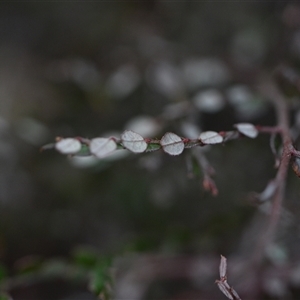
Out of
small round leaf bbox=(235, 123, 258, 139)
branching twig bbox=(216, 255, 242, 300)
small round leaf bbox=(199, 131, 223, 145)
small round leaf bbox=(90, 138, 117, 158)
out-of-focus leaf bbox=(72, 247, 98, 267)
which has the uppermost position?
small round leaf bbox=(90, 138, 117, 158)

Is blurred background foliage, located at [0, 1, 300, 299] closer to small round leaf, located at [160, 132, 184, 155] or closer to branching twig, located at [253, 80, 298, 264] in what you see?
branching twig, located at [253, 80, 298, 264]

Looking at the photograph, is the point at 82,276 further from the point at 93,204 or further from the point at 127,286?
the point at 93,204

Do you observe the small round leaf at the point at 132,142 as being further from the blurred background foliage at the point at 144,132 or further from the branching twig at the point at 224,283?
the blurred background foliage at the point at 144,132

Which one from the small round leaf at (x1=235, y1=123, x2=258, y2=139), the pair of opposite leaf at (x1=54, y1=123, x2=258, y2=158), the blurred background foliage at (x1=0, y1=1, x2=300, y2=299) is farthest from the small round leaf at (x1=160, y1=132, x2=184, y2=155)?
the blurred background foliage at (x1=0, y1=1, x2=300, y2=299)

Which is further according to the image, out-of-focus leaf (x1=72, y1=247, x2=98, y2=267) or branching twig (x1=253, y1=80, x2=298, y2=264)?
out-of-focus leaf (x1=72, y1=247, x2=98, y2=267)

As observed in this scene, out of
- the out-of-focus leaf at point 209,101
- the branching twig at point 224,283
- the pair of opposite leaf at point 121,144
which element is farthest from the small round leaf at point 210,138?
the out-of-focus leaf at point 209,101

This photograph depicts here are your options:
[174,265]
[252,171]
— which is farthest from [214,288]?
[252,171]

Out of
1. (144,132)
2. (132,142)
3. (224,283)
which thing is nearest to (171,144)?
(132,142)
